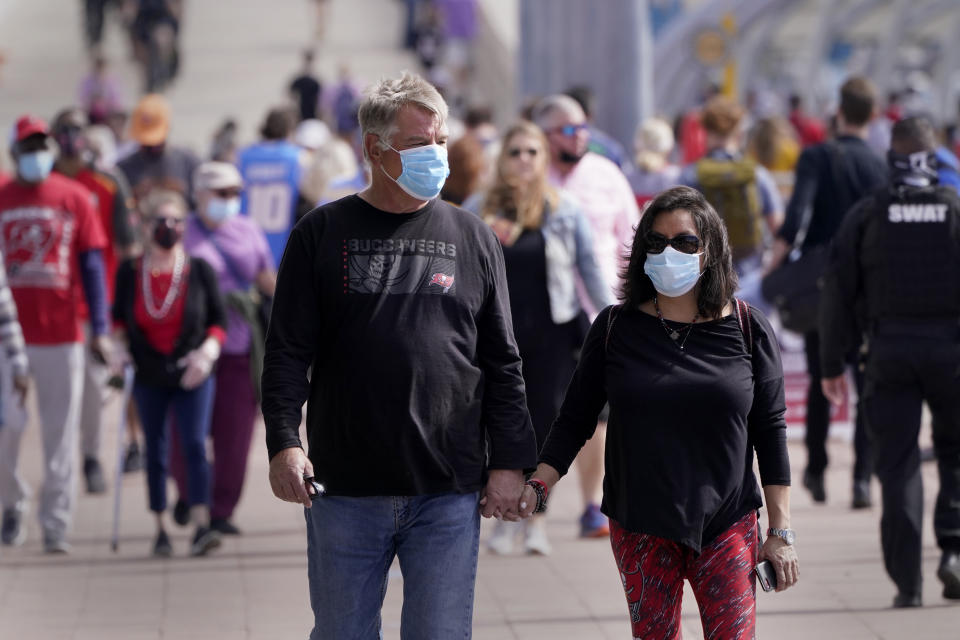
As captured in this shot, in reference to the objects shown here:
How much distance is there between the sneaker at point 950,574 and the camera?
269 inches

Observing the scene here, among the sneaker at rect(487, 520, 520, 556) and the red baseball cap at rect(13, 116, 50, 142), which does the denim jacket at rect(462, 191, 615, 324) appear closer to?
the sneaker at rect(487, 520, 520, 556)

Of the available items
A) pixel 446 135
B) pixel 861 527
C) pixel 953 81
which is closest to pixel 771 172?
pixel 861 527

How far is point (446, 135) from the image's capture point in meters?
4.50

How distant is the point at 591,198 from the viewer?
8602 mm

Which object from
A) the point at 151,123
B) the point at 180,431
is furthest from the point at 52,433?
the point at 151,123

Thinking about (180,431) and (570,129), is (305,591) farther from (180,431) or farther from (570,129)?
(570,129)

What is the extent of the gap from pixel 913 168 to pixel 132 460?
6006 mm

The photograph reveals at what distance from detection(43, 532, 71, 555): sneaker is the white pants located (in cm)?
5

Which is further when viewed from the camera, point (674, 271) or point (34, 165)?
point (34, 165)

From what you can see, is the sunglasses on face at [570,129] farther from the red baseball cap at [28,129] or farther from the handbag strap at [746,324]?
the handbag strap at [746,324]

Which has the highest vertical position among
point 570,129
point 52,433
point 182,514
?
point 570,129

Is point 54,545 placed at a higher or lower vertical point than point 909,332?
lower

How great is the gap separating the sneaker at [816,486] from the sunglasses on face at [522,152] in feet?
8.91

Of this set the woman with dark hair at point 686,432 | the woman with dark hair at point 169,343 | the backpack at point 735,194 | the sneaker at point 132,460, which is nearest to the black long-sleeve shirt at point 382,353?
the woman with dark hair at point 686,432
